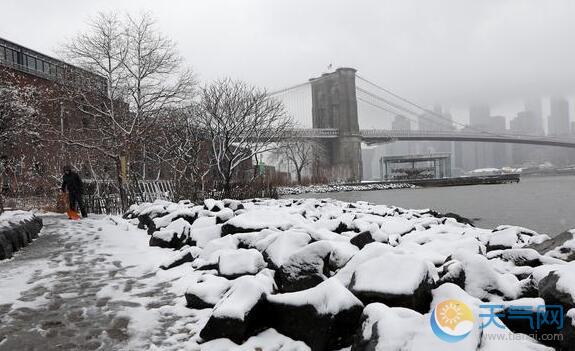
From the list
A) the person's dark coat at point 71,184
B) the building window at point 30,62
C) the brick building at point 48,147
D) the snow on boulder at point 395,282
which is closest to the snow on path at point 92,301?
the snow on boulder at point 395,282

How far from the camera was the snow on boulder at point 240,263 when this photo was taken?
3.89 m

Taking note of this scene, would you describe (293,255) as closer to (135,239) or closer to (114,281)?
(114,281)

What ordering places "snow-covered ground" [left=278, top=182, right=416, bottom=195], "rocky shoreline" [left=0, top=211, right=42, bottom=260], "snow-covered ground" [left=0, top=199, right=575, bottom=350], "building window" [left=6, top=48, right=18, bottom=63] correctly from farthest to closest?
"building window" [left=6, top=48, right=18, bottom=63]
"snow-covered ground" [left=278, top=182, right=416, bottom=195]
"rocky shoreline" [left=0, top=211, right=42, bottom=260]
"snow-covered ground" [left=0, top=199, right=575, bottom=350]

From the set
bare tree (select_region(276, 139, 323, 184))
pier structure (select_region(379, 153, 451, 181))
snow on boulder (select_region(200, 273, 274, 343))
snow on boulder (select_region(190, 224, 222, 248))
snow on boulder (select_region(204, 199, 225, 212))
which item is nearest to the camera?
snow on boulder (select_region(200, 273, 274, 343))

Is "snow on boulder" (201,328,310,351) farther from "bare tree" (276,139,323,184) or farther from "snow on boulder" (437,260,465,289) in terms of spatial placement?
"bare tree" (276,139,323,184)

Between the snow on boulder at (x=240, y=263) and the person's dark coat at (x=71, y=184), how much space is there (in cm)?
807

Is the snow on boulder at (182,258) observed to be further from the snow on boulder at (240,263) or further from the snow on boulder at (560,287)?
the snow on boulder at (560,287)

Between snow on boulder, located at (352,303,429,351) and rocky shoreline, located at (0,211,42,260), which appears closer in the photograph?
snow on boulder, located at (352,303,429,351)

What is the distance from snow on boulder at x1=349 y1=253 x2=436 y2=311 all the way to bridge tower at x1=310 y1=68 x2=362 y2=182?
1873 inches

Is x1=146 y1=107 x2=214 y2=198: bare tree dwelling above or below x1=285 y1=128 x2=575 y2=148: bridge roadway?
below

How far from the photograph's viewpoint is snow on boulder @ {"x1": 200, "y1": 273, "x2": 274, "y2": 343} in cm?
278

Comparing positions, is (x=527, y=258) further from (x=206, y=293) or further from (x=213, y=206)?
(x=213, y=206)

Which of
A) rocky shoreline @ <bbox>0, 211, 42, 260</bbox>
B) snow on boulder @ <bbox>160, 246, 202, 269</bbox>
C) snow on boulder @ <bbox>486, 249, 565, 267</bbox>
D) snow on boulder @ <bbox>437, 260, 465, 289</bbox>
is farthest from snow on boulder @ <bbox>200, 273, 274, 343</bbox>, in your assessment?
rocky shoreline @ <bbox>0, 211, 42, 260</bbox>

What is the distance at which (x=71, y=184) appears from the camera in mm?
10508
